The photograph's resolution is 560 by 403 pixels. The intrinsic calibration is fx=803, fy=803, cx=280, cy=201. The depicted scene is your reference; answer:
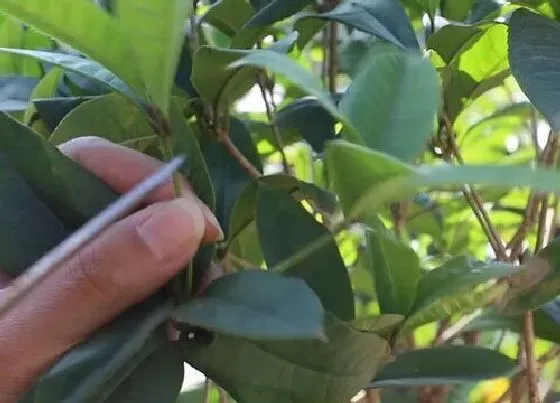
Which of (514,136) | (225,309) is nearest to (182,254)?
(225,309)

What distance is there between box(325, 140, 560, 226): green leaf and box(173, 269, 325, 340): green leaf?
1.6 inches

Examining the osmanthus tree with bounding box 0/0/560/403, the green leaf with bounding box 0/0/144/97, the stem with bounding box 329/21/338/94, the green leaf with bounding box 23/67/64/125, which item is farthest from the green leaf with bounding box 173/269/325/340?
the stem with bounding box 329/21/338/94

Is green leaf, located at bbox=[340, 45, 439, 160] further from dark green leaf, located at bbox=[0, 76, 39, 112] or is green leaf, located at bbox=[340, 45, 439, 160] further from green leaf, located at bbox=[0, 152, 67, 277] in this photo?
dark green leaf, located at bbox=[0, 76, 39, 112]

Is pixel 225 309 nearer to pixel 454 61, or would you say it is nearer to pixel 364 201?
pixel 364 201

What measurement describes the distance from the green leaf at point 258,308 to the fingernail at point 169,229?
0.02 meters

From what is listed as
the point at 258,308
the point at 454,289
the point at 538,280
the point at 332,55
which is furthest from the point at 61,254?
the point at 332,55

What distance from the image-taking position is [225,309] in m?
0.33

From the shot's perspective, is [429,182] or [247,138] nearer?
[429,182]

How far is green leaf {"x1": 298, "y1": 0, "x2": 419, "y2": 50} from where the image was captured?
1.56ft

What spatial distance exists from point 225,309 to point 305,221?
105 millimetres

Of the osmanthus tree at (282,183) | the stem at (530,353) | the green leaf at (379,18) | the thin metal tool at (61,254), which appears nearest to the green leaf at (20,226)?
the osmanthus tree at (282,183)

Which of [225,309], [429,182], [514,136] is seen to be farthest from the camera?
[514,136]

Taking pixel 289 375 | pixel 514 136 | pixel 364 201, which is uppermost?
pixel 364 201

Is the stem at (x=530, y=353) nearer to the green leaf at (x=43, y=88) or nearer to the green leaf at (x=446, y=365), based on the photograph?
the green leaf at (x=446, y=365)
